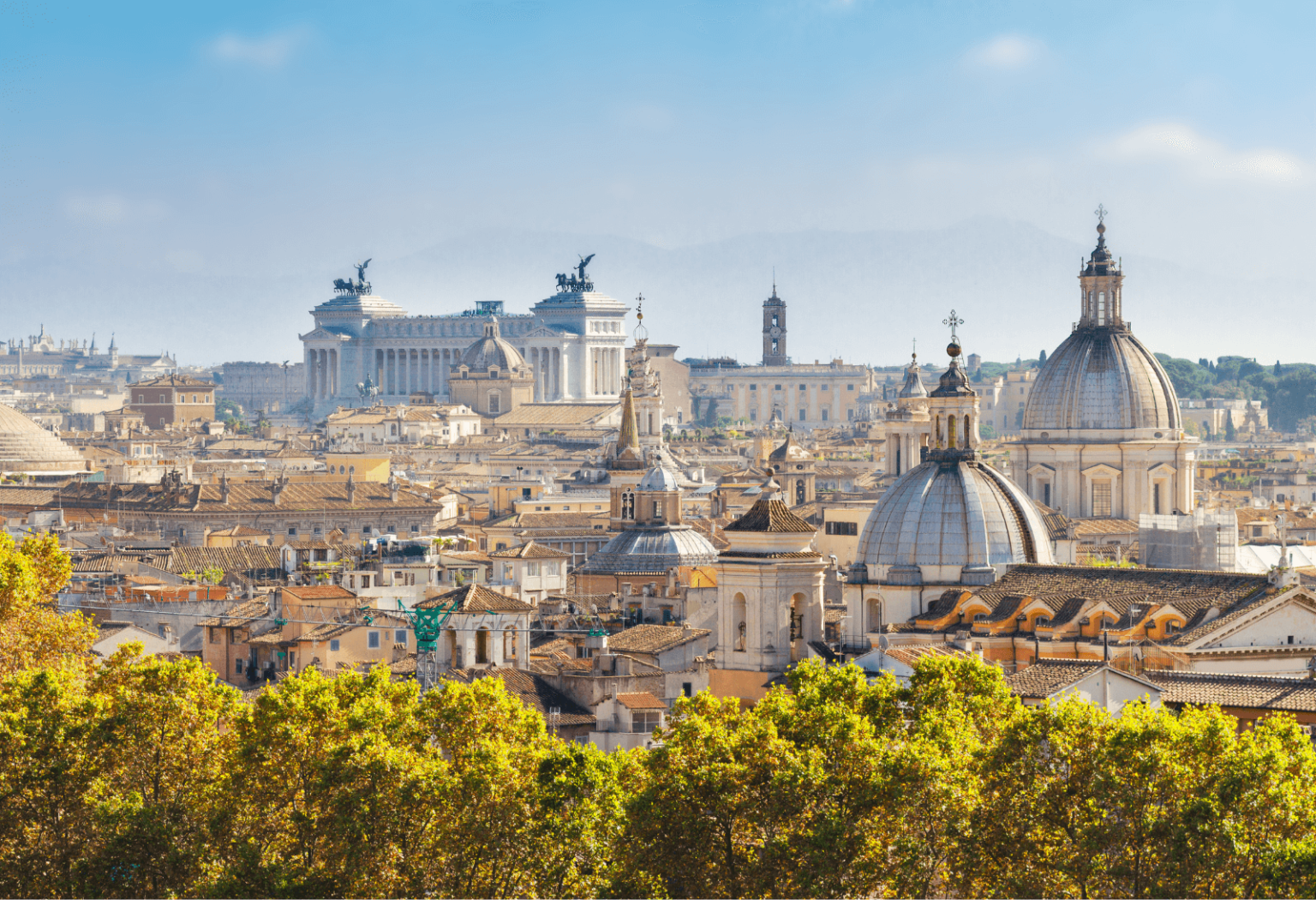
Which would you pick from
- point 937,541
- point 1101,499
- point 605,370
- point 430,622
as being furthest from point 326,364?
A: point 430,622

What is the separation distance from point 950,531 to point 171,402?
139021 millimetres

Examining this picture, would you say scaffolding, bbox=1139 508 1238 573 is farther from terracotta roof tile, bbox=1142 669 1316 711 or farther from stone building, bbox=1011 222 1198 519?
terracotta roof tile, bbox=1142 669 1316 711

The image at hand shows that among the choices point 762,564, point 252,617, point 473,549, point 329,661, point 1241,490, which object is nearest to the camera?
point 762,564

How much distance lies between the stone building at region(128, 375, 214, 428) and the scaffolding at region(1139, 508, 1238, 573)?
411ft

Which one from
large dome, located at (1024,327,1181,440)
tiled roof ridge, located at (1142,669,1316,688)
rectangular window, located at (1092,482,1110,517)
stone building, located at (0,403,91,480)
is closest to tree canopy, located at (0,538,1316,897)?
tiled roof ridge, located at (1142,669,1316,688)

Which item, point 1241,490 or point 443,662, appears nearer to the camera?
point 443,662

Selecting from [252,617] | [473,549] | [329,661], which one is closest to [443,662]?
[329,661]

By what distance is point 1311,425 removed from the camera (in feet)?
638

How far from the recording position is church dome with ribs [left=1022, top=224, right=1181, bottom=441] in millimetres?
76062

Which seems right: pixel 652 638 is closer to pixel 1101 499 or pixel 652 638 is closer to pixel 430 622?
pixel 430 622

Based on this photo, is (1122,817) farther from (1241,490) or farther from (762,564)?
(1241,490)

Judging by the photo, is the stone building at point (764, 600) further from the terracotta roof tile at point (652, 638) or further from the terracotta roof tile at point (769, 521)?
the terracotta roof tile at point (652, 638)

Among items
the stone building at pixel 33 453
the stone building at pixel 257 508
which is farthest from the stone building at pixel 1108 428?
the stone building at pixel 33 453

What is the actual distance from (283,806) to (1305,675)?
676 inches
